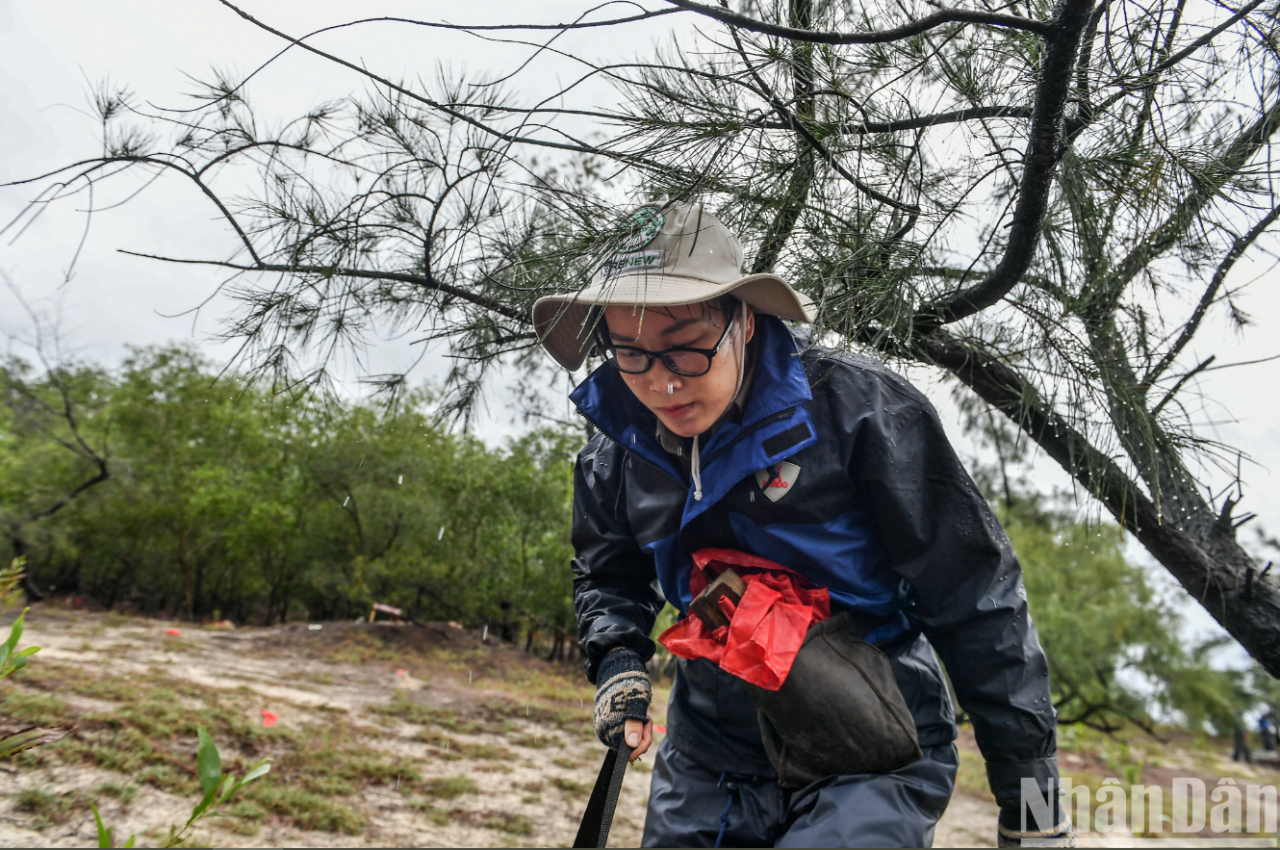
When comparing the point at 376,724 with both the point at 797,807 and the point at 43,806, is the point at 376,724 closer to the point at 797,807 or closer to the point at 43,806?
the point at 43,806

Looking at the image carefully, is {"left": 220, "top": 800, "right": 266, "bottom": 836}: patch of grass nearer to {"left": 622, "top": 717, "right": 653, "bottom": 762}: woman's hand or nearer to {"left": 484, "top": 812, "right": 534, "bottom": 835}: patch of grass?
{"left": 484, "top": 812, "right": 534, "bottom": 835}: patch of grass

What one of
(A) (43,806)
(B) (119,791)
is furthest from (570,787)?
(A) (43,806)

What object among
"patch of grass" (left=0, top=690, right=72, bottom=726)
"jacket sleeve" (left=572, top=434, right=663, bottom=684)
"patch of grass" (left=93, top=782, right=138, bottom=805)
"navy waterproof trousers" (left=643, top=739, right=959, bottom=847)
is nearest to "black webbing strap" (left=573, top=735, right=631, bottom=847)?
"navy waterproof trousers" (left=643, top=739, right=959, bottom=847)

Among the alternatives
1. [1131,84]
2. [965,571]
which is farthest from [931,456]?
[1131,84]

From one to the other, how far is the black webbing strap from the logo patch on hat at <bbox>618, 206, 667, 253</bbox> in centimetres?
104

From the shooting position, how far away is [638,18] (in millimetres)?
1036

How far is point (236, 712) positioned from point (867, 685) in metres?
4.63

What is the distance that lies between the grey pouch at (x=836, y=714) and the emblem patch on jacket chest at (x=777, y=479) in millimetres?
275

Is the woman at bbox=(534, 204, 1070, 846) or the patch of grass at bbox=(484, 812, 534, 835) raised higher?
the woman at bbox=(534, 204, 1070, 846)

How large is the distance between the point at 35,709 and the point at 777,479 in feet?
12.8

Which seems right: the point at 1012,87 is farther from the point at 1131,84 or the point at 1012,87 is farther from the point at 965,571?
the point at 965,571

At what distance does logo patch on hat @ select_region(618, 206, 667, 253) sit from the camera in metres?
1.41

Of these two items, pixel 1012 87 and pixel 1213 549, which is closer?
pixel 1012 87

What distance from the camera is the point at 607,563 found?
1.83 meters
